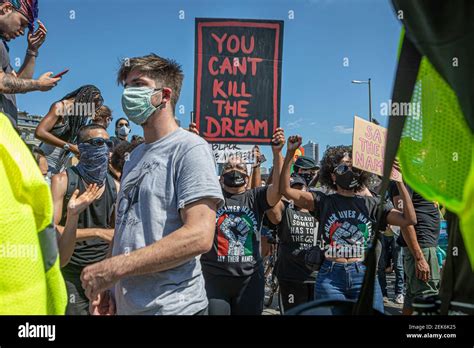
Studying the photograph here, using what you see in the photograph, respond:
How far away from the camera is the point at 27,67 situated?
2109 mm

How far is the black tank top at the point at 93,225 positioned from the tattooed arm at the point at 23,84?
0.95 metres

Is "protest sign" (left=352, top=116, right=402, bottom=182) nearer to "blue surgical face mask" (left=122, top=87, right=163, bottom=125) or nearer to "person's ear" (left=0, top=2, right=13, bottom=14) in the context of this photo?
"blue surgical face mask" (left=122, top=87, right=163, bottom=125)

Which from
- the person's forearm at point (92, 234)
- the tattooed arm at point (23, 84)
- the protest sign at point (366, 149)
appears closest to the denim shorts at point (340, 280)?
the protest sign at point (366, 149)

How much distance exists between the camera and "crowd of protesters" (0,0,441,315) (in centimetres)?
153

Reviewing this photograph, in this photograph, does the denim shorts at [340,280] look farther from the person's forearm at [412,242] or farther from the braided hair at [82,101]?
the braided hair at [82,101]

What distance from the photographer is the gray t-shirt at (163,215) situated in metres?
1.52

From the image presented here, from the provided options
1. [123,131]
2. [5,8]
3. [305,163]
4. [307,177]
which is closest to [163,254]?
[5,8]

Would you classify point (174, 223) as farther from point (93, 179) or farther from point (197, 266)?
point (93, 179)

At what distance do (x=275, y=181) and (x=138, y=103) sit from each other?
65.1 inches

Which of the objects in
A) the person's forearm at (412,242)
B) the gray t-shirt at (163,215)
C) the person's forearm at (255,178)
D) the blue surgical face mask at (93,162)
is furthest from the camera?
the person's forearm at (255,178)

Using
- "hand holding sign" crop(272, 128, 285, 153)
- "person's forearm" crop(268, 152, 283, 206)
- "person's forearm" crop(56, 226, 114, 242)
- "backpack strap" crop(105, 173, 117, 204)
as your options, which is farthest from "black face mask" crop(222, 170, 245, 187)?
"person's forearm" crop(56, 226, 114, 242)

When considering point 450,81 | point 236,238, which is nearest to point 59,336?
point 450,81

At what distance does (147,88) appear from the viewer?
1.79 metres

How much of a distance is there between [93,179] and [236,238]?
1.12 m
